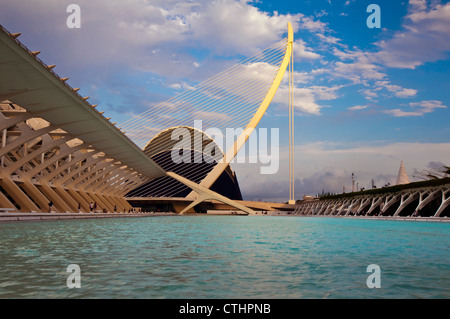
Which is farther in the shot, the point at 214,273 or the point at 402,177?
the point at 402,177

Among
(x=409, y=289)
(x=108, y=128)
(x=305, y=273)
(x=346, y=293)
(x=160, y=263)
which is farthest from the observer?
(x=108, y=128)

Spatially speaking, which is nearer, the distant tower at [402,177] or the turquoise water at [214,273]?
the turquoise water at [214,273]

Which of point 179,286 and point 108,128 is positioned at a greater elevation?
point 108,128

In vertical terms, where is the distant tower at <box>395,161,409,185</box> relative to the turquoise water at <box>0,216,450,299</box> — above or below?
above

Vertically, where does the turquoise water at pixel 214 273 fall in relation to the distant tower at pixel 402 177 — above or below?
below

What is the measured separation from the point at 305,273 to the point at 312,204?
67.2 meters

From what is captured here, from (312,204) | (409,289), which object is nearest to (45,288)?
(409,289)

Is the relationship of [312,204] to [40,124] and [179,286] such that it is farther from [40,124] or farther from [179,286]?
[179,286]

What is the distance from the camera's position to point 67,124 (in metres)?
24.0

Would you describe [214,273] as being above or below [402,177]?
below

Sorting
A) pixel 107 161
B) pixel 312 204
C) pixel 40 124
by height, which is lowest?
pixel 312 204

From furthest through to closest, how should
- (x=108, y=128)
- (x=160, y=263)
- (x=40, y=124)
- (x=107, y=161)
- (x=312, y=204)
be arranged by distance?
1. (x=312, y=204)
2. (x=107, y=161)
3. (x=40, y=124)
4. (x=108, y=128)
5. (x=160, y=263)

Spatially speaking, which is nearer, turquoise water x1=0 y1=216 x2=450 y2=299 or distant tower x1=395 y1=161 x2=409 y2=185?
turquoise water x1=0 y1=216 x2=450 y2=299
